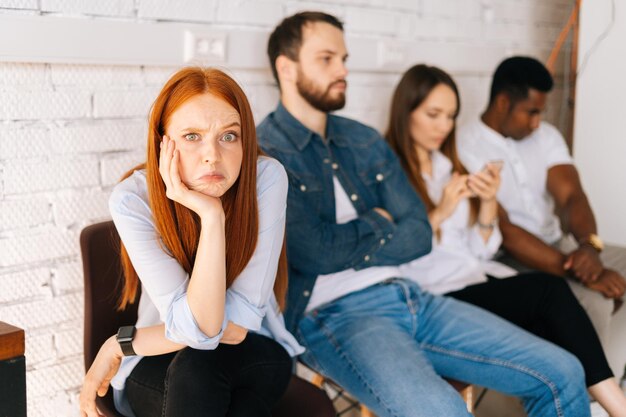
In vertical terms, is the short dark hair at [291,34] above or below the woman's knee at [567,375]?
above

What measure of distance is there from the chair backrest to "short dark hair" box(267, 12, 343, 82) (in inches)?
28.4

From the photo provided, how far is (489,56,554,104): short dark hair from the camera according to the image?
2.68 metres

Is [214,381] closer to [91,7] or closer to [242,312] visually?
[242,312]

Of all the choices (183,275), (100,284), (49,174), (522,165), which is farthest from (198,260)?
(522,165)

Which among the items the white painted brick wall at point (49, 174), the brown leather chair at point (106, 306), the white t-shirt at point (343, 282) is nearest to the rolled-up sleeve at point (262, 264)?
the brown leather chair at point (106, 306)

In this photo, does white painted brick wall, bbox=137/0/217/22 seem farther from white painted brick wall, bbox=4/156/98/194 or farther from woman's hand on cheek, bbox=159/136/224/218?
woman's hand on cheek, bbox=159/136/224/218

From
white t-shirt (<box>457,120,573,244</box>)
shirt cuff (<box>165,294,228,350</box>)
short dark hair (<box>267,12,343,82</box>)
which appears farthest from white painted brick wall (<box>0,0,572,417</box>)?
white t-shirt (<box>457,120,573,244</box>)

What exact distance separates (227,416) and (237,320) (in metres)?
0.19

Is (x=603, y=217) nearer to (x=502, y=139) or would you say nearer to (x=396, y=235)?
(x=502, y=139)

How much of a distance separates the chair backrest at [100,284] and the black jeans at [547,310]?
3.36 feet

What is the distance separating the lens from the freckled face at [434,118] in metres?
2.43

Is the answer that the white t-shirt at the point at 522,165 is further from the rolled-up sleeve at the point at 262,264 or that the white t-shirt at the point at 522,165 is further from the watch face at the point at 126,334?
the watch face at the point at 126,334

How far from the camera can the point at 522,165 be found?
2705 mm

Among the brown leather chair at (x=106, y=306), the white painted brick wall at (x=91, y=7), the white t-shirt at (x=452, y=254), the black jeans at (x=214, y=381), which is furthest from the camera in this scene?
the white t-shirt at (x=452, y=254)
